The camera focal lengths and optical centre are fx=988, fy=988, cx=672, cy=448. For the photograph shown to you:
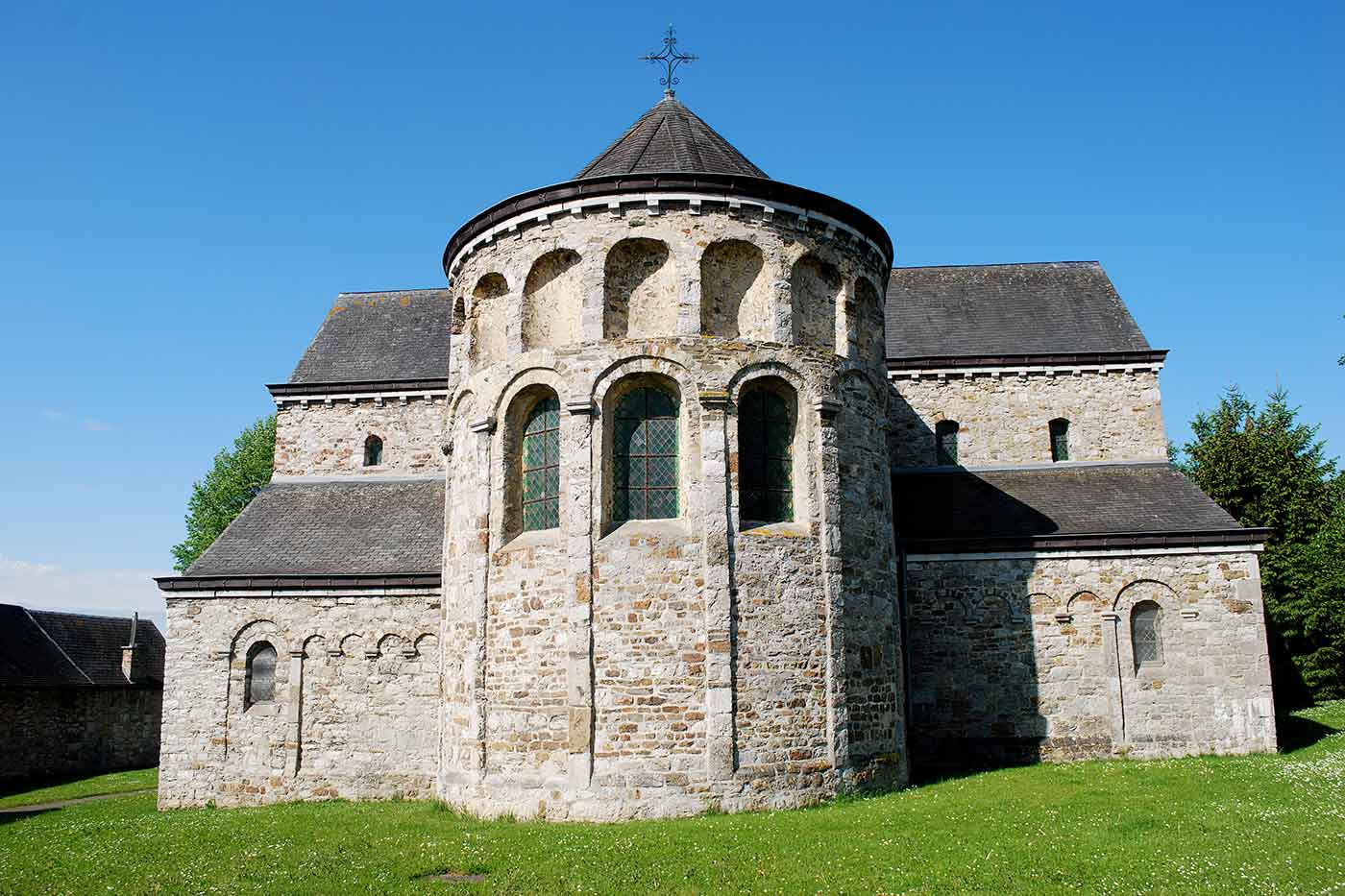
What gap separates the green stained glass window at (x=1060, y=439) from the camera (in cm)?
2139

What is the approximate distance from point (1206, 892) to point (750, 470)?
7386 mm

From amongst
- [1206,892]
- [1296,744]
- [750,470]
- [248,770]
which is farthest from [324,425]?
[1296,744]

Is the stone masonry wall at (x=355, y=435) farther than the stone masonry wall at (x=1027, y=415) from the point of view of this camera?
Yes

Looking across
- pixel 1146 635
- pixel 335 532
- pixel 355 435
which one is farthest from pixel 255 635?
pixel 1146 635

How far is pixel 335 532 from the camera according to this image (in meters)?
19.5

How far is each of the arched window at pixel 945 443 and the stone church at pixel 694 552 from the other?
0.10 metres

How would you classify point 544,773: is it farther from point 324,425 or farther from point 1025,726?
point 324,425

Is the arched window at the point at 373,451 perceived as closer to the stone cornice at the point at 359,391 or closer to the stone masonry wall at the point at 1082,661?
the stone cornice at the point at 359,391

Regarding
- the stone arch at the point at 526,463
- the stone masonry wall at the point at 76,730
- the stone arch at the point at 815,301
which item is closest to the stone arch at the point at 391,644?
the stone arch at the point at 526,463

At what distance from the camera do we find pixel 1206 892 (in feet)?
27.8

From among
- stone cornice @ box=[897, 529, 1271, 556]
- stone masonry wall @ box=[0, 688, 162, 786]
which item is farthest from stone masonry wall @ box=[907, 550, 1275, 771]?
stone masonry wall @ box=[0, 688, 162, 786]

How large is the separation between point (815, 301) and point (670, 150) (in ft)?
11.0

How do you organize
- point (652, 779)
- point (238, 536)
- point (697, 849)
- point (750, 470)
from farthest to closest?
point (238, 536)
point (750, 470)
point (652, 779)
point (697, 849)

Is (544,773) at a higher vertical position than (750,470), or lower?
lower
